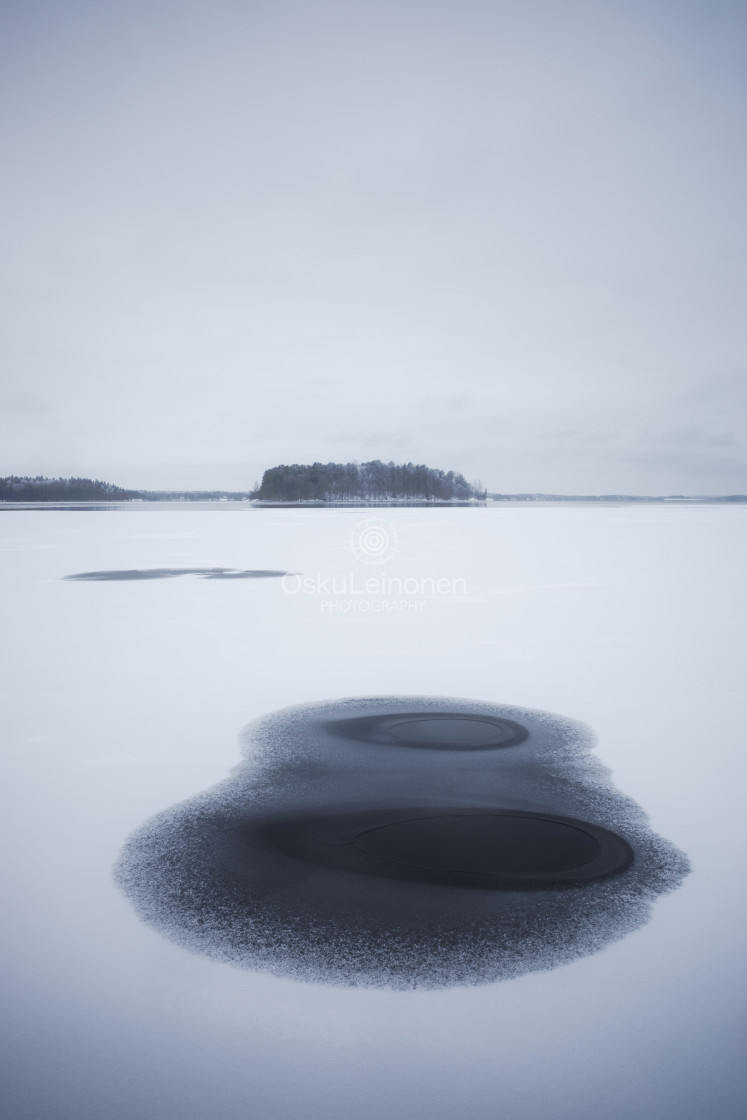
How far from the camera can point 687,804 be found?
362 cm

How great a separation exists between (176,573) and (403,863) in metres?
11.8

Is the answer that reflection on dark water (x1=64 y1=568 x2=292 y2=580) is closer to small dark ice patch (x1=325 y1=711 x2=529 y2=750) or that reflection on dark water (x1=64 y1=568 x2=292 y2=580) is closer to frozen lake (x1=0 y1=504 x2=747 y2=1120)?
frozen lake (x1=0 y1=504 x2=747 y2=1120)

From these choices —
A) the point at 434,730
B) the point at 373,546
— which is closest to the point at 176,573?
the point at 373,546

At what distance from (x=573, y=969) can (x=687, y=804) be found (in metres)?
1.61

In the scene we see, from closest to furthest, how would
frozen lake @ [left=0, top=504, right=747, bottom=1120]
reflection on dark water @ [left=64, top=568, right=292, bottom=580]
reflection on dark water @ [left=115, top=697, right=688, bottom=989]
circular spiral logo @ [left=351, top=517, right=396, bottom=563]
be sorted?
frozen lake @ [left=0, top=504, right=747, bottom=1120] < reflection on dark water @ [left=115, top=697, right=688, bottom=989] < reflection on dark water @ [left=64, top=568, right=292, bottom=580] < circular spiral logo @ [left=351, top=517, right=396, bottom=563]

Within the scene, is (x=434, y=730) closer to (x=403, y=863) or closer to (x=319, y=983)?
(x=403, y=863)

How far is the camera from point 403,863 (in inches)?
117

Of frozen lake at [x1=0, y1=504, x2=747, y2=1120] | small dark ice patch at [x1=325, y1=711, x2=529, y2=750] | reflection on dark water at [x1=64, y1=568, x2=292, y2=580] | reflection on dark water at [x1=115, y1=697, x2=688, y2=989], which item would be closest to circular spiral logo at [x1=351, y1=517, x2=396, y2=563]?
reflection on dark water at [x1=64, y1=568, x2=292, y2=580]

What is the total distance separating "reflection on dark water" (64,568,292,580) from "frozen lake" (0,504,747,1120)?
11.9 feet

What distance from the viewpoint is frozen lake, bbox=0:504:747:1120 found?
188 centimetres

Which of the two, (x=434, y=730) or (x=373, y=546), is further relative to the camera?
(x=373, y=546)

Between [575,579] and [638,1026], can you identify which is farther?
[575,579]

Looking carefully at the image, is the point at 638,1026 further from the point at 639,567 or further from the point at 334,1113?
the point at 639,567

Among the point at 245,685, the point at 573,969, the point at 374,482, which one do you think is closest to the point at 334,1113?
the point at 573,969
